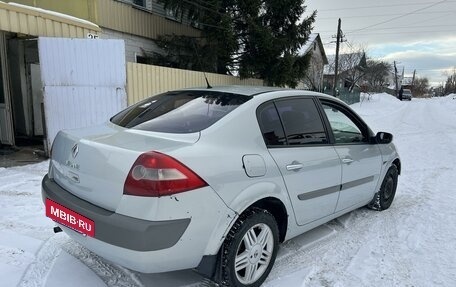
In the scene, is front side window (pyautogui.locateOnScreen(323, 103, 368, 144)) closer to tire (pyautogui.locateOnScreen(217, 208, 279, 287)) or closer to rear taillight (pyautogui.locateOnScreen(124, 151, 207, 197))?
tire (pyautogui.locateOnScreen(217, 208, 279, 287))

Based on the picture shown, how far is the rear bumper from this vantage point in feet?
7.80

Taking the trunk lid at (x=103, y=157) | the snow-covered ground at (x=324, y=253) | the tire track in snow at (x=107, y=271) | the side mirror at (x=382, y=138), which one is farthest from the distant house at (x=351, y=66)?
the trunk lid at (x=103, y=157)

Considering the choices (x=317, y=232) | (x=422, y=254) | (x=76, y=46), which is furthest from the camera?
(x=76, y=46)

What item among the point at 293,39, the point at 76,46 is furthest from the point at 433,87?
the point at 76,46

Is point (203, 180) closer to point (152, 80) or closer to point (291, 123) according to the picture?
point (291, 123)

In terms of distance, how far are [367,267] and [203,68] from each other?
421 inches

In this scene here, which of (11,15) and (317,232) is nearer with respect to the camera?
(317,232)

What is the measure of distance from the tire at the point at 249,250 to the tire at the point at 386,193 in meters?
2.24

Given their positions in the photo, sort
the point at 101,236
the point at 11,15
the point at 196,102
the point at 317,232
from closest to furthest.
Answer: the point at 101,236, the point at 196,102, the point at 317,232, the point at 11,15

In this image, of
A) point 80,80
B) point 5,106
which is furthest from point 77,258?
point 5,106

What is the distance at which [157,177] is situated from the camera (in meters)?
2.40

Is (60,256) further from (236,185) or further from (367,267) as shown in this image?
(367,267)

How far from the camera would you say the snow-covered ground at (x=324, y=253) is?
3.14m

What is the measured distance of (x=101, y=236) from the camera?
2.55 meters
